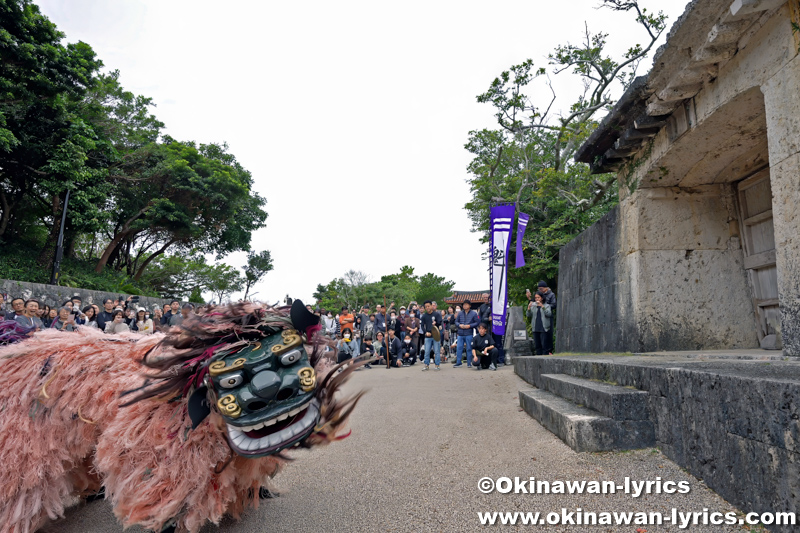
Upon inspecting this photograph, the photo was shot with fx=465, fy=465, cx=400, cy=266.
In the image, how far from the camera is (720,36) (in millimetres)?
4410

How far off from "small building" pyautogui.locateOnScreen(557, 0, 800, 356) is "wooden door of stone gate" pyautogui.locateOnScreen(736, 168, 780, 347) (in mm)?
16

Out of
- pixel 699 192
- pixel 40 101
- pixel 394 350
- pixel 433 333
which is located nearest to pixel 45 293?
pixel 40 101

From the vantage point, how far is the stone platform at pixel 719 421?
7.03ft

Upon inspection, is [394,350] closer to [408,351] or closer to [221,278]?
[408,351]

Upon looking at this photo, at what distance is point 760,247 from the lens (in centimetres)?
620

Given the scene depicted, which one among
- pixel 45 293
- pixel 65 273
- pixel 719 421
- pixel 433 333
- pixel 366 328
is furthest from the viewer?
pixel 65 273

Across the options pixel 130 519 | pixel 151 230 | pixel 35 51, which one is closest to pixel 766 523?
pixel 130 519

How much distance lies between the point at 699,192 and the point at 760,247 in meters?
1.07

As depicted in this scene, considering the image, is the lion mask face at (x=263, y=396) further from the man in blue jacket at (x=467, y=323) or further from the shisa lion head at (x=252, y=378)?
→ the man in blue jacket at (x=467, y=323)

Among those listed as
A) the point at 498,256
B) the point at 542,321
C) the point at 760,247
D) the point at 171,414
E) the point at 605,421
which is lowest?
the point at 605,421

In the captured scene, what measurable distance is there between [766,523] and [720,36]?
168 inches

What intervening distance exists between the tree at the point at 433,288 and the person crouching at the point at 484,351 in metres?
37.2

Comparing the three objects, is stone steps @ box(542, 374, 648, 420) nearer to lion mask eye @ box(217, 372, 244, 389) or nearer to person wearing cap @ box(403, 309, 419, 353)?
lion mask eye @ box(217, 372, 244, 389)

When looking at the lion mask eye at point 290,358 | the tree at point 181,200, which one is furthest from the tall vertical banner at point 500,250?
the tree at point 181,200
